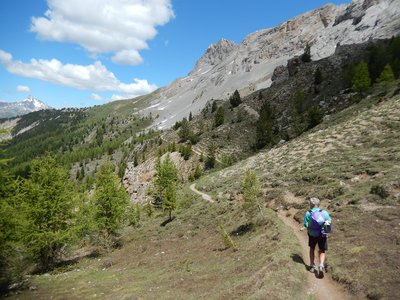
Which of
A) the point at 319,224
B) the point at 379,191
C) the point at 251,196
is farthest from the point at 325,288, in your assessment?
the point at 251,196

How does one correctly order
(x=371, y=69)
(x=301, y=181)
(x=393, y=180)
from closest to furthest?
(x=393, y=180) < (x=301, y=181) < (x=371, y=69)

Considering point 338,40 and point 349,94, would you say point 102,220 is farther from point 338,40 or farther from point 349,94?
point 338,40

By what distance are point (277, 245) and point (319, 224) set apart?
4858mm

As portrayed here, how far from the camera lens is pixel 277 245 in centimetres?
1780

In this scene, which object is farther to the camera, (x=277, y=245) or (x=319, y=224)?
(x=277, y=245)

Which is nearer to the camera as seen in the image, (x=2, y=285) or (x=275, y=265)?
(x=275, y=265)

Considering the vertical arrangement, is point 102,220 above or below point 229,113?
below

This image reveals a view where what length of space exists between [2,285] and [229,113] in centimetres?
9745

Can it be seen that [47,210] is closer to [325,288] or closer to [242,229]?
[242,229]

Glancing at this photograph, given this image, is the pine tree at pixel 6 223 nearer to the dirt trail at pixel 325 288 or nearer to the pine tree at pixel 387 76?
the dirt trail at pixel 325 288

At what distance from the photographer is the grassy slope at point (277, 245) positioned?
13430 mm

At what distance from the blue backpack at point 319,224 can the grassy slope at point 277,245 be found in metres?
1.75

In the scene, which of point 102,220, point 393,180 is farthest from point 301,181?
point 102,220

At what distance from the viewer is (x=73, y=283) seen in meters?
22.7
